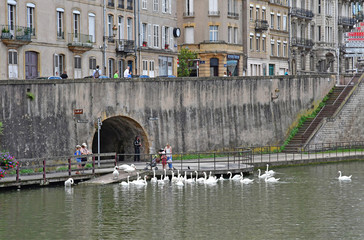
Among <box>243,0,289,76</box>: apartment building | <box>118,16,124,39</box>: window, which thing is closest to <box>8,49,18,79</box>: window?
<box>118,16,124,39</box>: window

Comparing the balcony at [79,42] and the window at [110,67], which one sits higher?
the balcony at [79,42]

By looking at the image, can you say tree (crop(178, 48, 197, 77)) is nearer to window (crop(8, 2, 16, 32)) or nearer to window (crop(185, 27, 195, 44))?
Result: window (crop(185, 27, 195, 44))

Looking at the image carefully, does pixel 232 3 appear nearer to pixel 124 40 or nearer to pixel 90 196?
pixel 124 40

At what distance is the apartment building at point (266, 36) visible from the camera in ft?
290

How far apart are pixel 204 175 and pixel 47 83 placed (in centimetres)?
1078

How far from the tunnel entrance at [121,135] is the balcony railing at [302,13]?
138 feet

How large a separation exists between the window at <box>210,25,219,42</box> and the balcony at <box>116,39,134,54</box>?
1328 cm

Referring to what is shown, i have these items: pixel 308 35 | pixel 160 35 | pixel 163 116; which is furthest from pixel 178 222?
pixel 308 35

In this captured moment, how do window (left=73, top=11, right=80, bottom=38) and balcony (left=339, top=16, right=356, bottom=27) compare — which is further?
balcony (left=339, top=16, right=356, bottom=27)

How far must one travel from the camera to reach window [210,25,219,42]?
8362cm

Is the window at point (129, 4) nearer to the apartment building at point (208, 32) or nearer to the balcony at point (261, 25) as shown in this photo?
the apartment building at point (208, 32)

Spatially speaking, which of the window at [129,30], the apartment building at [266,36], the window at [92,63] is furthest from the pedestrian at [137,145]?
the apartment building at [266,36]

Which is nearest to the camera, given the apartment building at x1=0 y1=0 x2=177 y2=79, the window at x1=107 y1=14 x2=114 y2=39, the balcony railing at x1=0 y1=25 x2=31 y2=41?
the balcony railing at x1=0 y1=25 x2=31 y2=41

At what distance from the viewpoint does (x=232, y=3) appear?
279 ft
